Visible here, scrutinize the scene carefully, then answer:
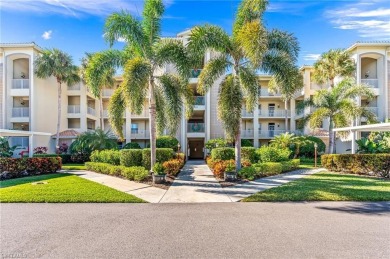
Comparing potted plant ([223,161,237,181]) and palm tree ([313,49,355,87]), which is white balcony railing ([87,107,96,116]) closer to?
potted plant ([223,161,237,181])

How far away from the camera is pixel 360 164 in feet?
50.5

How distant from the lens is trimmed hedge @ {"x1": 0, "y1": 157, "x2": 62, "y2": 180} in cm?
1414

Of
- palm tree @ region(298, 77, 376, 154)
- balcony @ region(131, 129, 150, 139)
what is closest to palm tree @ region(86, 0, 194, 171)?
palm tree @ region(298, 77, 376, 154)

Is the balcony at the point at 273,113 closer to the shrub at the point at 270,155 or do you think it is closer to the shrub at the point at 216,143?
the shrub at the point at 216,143

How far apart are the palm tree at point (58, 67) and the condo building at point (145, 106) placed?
977 millimetres

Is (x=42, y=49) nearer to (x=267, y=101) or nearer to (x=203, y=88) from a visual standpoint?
(x=203, y=88)

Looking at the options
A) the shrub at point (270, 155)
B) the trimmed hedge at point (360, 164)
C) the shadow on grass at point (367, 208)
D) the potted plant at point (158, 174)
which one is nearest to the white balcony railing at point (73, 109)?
the potted plant at point (158, 174)

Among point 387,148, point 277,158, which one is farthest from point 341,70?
point 277,158

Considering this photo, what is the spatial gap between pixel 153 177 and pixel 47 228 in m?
6.38

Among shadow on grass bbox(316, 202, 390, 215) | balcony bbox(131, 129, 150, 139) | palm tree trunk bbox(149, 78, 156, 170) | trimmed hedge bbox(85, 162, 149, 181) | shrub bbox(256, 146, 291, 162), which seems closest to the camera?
shadow on grass bbox(316, 202, 390, 215)

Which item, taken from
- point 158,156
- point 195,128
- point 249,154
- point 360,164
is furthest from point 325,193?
point 195,128

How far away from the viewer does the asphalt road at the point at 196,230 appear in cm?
476

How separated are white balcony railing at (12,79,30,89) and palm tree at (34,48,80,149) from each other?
5.59ft

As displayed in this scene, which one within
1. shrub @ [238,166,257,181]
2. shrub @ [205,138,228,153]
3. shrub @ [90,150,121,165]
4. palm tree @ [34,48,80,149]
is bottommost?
shrub @ [238,166,257,181]
